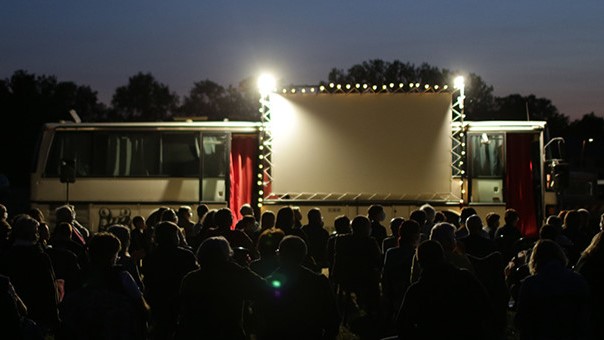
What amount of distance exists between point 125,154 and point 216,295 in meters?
15.1

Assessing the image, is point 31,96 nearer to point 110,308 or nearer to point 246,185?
point 246,185

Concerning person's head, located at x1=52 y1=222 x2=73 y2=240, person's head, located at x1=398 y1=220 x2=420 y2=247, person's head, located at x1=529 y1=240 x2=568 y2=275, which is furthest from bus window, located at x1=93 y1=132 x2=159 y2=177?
person's head, located at x1=529 y1=240 x2=568 y2=275

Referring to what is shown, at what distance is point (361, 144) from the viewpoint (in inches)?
760

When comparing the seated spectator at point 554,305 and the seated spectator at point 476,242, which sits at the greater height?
the seated spectator at point 476,242

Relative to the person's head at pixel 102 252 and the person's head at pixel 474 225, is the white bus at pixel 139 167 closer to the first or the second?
the person's head at pixel 474 225

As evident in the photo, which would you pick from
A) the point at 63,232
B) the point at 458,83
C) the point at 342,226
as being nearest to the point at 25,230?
the point at 63,232

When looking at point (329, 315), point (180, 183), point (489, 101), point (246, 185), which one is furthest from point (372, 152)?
point (489, 101)

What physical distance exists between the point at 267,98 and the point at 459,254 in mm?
10497

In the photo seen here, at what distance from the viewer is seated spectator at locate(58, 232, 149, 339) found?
23.2 feet

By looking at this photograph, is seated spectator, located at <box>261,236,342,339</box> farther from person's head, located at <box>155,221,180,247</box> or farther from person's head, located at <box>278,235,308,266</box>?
person's head, located at <box>155,221,180,247</box>

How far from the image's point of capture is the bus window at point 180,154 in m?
21.5

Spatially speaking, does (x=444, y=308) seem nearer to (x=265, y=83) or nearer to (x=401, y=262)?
(x=401, y=262)

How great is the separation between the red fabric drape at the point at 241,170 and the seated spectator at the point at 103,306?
1350cm

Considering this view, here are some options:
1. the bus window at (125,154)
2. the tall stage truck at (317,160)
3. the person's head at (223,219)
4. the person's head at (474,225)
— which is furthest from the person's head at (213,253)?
the bus window at (125,154)
